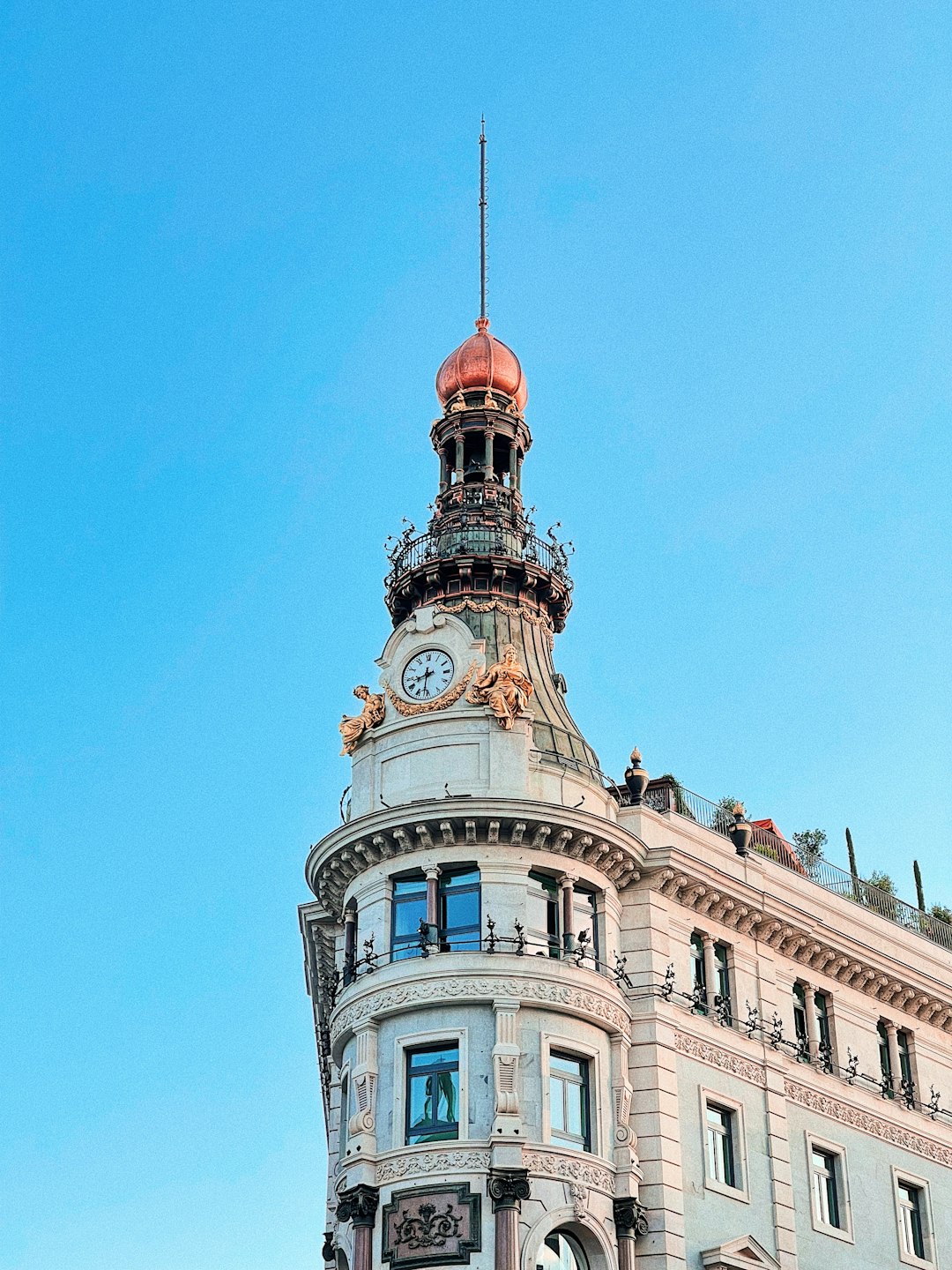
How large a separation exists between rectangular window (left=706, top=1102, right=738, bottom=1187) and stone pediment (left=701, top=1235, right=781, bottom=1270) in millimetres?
1615

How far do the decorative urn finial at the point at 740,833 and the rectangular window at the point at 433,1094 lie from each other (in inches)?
507

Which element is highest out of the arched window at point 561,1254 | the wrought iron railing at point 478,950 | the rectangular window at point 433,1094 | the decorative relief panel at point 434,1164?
the wrought iron railing at point 478,950

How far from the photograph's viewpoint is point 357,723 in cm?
5259

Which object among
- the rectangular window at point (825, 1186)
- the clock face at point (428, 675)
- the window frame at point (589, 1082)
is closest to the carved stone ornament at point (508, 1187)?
the window frame at point (589, 1082)

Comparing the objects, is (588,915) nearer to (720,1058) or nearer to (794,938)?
(720,1058)

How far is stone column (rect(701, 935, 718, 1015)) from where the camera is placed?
2072 inches

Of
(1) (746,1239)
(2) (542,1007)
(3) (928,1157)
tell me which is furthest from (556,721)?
(3) (928,1157)

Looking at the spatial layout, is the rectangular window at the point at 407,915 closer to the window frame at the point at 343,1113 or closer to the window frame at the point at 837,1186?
the window frame at the point at 343,1113

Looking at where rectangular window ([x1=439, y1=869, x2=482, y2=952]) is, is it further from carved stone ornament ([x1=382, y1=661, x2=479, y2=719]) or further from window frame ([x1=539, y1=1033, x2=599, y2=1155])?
carved stone ornament ([x1=382, y1=661, x2=479, y2=719])

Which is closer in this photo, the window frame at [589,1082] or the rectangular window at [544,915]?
the window frame at [589,1082]

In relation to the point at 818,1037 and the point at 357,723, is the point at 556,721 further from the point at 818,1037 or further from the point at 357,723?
the point at 818,1037

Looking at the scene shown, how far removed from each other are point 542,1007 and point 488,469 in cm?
1860

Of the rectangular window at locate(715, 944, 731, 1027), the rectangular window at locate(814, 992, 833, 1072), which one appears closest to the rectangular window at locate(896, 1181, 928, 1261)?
the rectangular window at locate(814, 992, 833, 1072)

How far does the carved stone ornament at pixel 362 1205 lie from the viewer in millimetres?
45125
